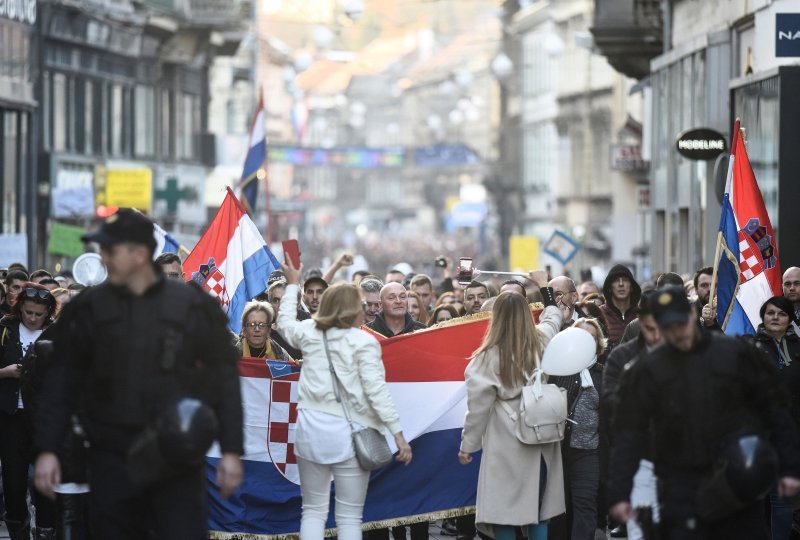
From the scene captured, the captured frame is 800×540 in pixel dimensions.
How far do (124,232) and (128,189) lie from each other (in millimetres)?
30945

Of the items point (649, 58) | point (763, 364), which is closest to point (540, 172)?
point (649, 58)

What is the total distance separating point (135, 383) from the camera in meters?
7.84

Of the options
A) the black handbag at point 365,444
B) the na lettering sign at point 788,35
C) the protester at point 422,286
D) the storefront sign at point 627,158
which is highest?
the na lettering sign at point 788,35

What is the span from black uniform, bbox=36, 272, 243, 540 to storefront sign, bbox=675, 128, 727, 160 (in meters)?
13.7

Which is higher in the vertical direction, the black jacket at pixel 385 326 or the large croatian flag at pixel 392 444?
the black jacket at pixel 385 326

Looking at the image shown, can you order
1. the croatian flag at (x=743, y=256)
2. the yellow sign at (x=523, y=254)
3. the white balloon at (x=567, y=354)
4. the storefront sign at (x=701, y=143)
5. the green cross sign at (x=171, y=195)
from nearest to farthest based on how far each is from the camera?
the white balloon at (x=567, y=354) < the croatian flag at (x=743, y=256) < the storefront sign at (x=701, y=143) < the yellow sign at (x=523, y=254) < the green cross sign at (x=171, y=195)

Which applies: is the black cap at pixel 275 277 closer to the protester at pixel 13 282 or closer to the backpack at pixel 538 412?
the protester at pixel 13 282

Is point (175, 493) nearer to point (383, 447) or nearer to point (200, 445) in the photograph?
point (200, 445)

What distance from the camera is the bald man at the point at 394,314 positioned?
43.3ft

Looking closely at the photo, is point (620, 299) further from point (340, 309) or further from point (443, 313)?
point (340, 309)

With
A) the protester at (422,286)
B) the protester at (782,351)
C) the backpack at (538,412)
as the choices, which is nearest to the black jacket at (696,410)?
the backpack at (538,412)

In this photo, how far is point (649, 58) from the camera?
32438 mm

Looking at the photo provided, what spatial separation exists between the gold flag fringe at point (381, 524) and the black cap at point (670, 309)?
14.5 feet

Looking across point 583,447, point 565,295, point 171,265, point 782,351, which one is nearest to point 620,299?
point 565,295
